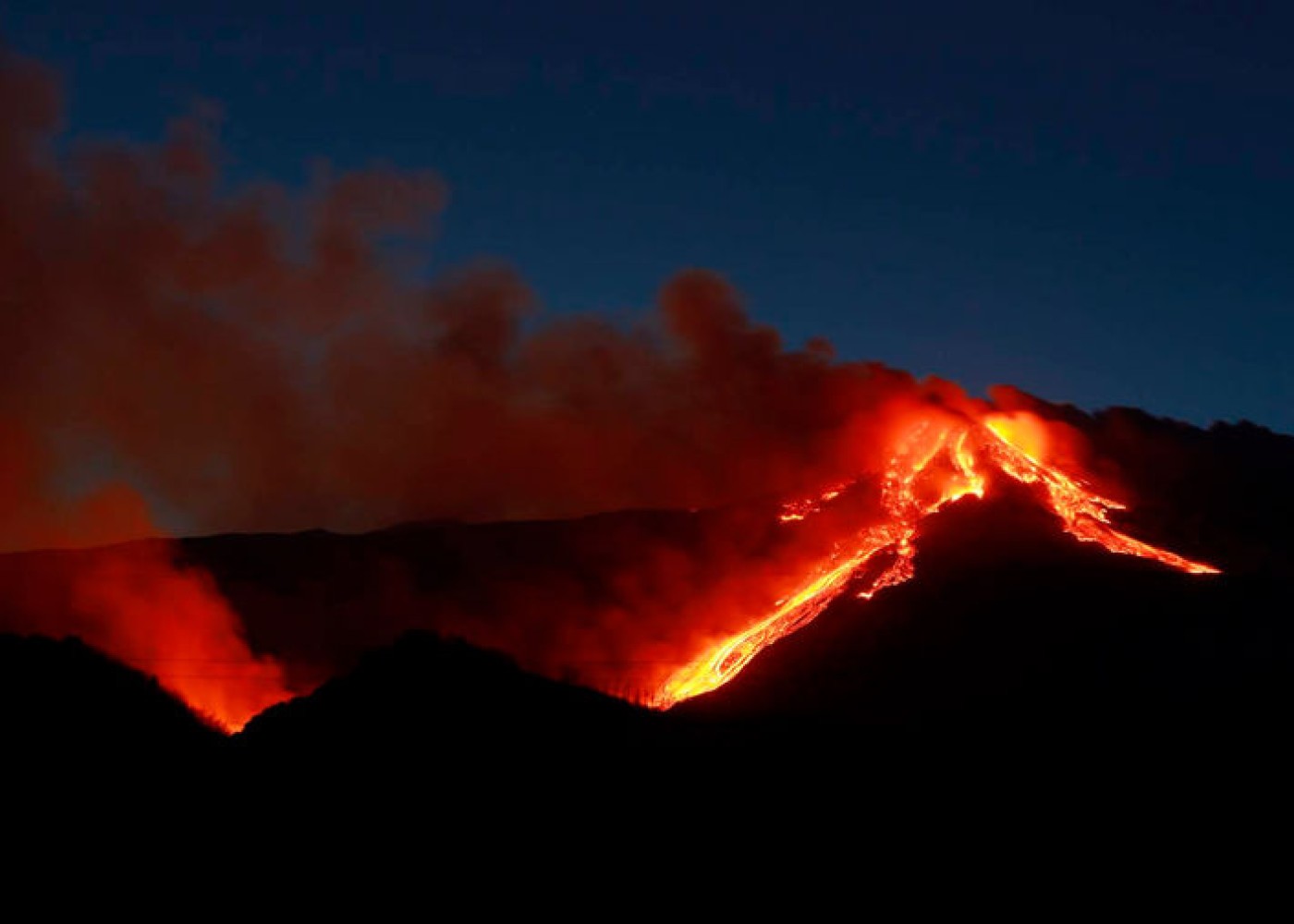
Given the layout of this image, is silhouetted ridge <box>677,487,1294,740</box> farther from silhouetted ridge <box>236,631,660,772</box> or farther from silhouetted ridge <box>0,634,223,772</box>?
silhouetted ridge <box>0,634,223,772</box>

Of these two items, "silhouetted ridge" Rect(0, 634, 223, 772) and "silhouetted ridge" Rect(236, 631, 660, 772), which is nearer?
"silhouetted ridge" Rect(236, 631, 660, 772)

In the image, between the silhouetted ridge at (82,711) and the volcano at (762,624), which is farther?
the volcano at (762,624)

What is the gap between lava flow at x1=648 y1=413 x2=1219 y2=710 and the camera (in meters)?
35.4

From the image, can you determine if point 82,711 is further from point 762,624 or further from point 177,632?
point 762,624

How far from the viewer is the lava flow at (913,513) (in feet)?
116

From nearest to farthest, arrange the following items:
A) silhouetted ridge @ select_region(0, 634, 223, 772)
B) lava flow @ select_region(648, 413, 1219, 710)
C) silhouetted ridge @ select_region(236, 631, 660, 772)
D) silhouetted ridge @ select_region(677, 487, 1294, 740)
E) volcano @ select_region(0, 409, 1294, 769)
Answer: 1. silhouetted ridge @ select_region(236, 631, 660, 772)
2. silhouetted ridge @ select_region(0, 634, 223, 772)
3. volcano @ select_region(0, 409, 1294, 769)
4. silhouetted ridge @ select_region(677, 487, 1294, 740)
5. lava flow @ select_region(648, 413, 1219, 710)

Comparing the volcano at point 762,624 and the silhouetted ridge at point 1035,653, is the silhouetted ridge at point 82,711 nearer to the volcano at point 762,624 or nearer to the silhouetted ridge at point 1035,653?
the volcano at point 762,624

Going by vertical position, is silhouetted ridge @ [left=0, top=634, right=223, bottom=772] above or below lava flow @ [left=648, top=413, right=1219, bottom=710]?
below

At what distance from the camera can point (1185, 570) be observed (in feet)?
125

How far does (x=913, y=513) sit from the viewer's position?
42.4 metres

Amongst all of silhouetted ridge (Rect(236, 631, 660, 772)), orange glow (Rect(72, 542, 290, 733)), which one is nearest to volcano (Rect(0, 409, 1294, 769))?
silhouetted ridge (Rect(236, 631, 660, 772))

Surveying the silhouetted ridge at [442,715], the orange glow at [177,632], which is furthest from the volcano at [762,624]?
the orange glow at [177,632]

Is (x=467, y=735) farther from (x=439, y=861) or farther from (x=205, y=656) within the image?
(x=205, y=656)

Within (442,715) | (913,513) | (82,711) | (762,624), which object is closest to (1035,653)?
(762,624)
